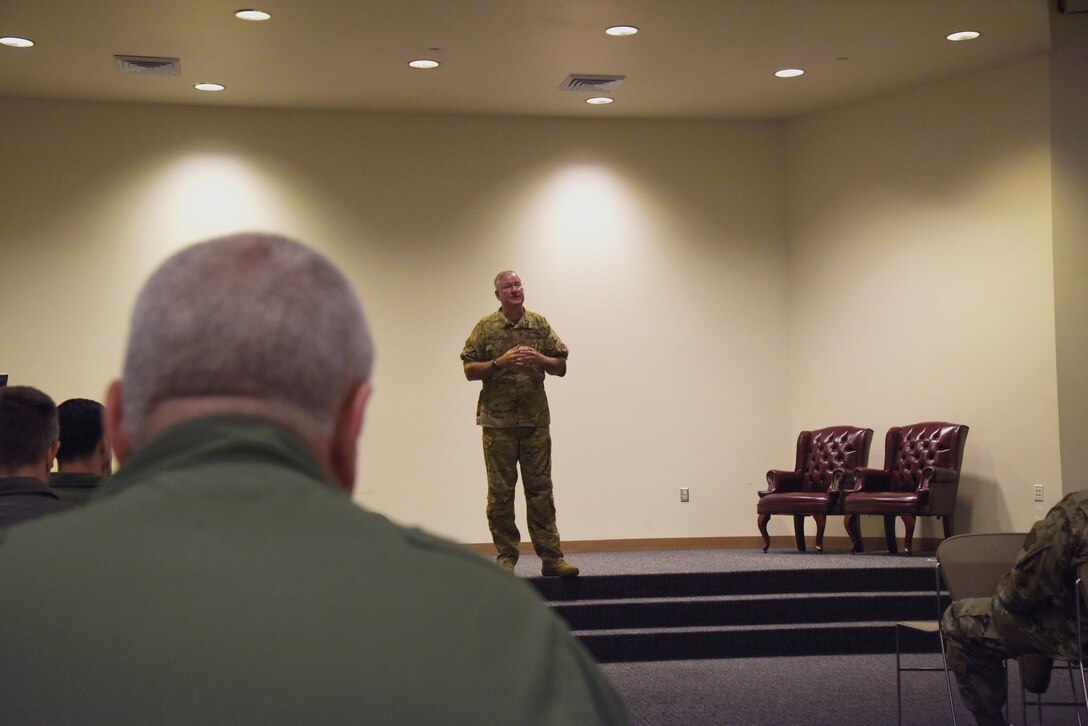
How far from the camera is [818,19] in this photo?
789 cm

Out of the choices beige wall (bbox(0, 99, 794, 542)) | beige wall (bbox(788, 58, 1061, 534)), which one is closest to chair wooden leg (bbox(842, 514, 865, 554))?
beige wall (bbox(788, 58, 1061, 534))

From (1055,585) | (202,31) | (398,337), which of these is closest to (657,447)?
(398,337)

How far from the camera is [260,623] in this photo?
72cm

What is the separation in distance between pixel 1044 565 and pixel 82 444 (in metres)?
3.05

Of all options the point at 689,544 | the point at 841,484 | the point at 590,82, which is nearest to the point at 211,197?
the point at 590,82

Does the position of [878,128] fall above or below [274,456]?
above

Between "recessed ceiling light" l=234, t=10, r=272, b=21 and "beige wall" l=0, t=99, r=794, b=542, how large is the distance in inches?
94.8

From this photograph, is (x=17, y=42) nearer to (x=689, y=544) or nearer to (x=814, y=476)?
(x=689, y=544)

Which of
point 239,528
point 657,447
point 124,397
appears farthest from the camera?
point 657,447

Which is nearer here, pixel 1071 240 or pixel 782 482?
pixel 1071 240

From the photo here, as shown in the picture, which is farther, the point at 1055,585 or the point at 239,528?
the point at 1055,585

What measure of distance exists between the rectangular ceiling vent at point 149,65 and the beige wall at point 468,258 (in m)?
1.13

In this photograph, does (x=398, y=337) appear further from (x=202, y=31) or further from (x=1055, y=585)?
(x=1055, y=585)

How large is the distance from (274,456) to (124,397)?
0.53 ft
